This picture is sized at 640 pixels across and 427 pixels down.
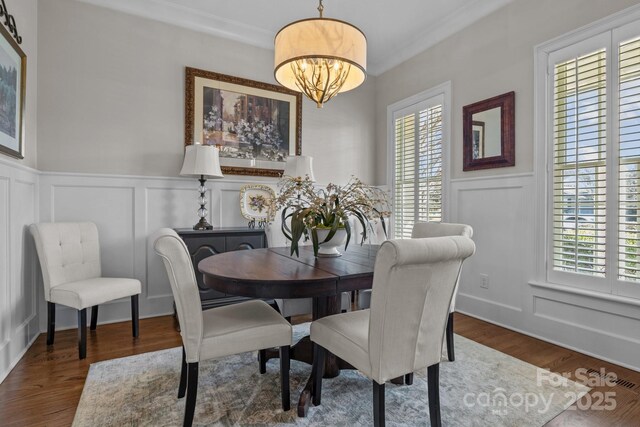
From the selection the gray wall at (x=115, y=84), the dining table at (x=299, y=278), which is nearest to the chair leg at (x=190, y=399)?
the dining table at (x=299, y=278)

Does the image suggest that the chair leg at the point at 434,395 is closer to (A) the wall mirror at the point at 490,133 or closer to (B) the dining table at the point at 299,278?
(B) the dining table at the point at 299,278

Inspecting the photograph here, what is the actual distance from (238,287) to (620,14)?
2958 millimetres

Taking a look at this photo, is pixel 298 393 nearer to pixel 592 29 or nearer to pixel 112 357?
pixel 112 357

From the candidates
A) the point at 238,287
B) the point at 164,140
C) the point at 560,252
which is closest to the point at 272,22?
the point at 164,140

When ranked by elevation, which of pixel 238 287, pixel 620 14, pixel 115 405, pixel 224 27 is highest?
pixel 224 27

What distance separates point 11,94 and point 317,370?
2.61 m

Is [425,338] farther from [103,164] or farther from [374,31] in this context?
[374,31]

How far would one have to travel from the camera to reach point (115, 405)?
1.77m

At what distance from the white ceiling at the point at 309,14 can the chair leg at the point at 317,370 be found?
3.00 m

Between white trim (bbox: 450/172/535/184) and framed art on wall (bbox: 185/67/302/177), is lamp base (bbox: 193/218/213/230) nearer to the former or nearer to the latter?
framed art on wall (bbox: 185/67/302/177)

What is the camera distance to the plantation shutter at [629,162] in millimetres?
2225

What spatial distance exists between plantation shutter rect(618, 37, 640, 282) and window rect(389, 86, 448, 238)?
59.0 inches

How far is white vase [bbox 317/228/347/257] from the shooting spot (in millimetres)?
2074

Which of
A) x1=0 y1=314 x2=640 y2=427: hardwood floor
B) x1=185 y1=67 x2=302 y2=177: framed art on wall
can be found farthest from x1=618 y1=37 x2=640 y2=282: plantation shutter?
x1=185 y1=67 x2=302 y2=177: framed art on wall
